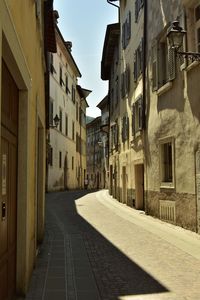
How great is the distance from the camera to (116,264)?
8180mm

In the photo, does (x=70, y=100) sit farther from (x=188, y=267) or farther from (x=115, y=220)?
(x=188, y=267)

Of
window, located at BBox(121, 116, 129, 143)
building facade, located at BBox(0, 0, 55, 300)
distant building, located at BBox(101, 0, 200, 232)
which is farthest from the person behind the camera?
window, located at BBox(121, 116, 129, 143)

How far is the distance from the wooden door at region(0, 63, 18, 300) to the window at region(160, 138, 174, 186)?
371 inches

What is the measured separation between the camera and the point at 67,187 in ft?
141

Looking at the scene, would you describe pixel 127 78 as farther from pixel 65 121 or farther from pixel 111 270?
pixel 65 121

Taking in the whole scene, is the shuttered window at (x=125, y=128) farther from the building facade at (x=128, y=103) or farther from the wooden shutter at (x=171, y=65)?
the wooden shutter at (x=171, y=65)

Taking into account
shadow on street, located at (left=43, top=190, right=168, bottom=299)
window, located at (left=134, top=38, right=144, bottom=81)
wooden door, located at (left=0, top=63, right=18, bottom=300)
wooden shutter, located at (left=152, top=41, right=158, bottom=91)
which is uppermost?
window, located at (left=134, top=38, right=144, bottom=81)

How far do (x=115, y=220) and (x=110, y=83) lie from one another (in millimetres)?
20008

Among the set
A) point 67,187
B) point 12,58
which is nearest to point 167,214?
point 12,58

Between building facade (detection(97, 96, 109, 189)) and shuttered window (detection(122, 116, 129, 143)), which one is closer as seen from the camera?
shuttered window (detection(122, 116, 129, 143))

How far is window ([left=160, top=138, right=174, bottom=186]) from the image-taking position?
49.3 feet

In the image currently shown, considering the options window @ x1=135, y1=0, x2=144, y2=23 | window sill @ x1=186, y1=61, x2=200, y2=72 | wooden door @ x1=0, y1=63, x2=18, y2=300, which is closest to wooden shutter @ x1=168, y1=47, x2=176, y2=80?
window sill @ x1=186, y1=61, x2=200, y2=72

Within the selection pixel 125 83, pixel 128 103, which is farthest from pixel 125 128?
pixel 125 83

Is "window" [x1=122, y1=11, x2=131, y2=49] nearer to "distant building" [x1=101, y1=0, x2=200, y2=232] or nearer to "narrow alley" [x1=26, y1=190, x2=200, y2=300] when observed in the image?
"distant building" [x1=101, y1=0, x2=200, y2=232]
